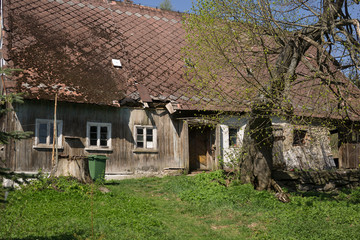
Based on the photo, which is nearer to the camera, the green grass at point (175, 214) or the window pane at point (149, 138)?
the green grass at point (175, 214)

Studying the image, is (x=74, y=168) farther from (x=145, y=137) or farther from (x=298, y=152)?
(x=298, y=152)

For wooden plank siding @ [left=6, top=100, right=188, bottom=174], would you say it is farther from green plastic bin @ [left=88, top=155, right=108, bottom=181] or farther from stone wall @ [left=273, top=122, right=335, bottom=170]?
stone wall @ [left=273, top=122, right=335, bottom=170]

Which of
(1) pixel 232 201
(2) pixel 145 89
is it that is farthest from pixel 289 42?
(2) pixel 145 89


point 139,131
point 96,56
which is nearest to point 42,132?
point 139,131

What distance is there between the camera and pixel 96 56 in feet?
56.8

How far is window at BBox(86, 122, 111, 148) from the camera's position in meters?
15.9

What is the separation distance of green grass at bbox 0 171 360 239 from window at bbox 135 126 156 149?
4.32 m

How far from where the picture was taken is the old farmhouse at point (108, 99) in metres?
15.0

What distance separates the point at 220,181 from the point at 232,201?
2003 mm

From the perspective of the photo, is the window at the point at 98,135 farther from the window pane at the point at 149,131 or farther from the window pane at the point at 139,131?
the window pane at the point at 149,131

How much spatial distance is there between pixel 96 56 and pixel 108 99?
2701 millimetres

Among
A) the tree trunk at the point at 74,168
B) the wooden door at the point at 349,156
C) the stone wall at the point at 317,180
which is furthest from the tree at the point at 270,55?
the wooden door at the point at 349,156

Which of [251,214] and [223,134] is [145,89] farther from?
[251,214]

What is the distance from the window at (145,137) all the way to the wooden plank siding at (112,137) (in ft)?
0.64
